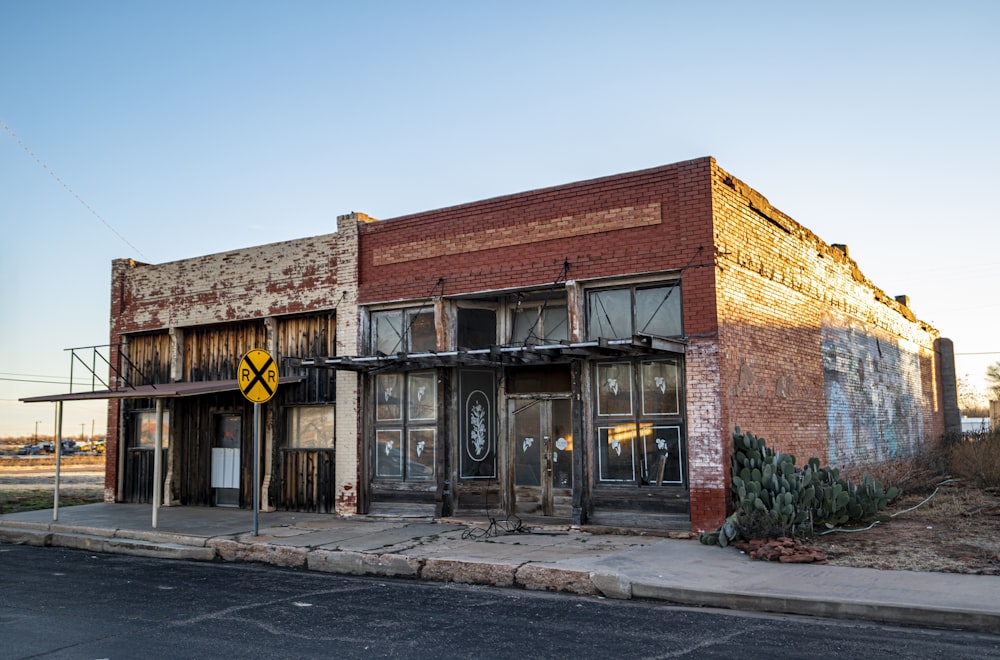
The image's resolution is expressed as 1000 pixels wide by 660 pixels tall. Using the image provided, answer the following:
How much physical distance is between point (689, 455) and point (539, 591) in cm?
372

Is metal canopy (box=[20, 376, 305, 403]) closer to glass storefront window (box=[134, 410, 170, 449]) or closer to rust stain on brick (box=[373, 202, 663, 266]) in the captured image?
glass storefront window (box=[134, 410, 170, 449])

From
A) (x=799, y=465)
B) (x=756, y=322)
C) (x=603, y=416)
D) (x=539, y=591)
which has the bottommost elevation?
(x=539, y=591)

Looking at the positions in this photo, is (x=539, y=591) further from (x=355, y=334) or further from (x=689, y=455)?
(x=355, y=334)

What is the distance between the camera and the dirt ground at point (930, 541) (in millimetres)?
9102

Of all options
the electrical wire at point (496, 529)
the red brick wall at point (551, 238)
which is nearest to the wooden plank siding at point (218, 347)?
the red brick wall at point (551, 238)

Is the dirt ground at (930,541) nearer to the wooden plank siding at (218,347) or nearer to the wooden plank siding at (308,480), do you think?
the wooden plank siding at (308,480)

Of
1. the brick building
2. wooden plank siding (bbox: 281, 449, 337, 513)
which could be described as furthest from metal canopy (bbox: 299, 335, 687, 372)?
wooden plank siding (bbox: 281, 449, 337, 513)

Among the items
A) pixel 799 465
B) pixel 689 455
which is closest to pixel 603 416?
A: pixel 689 455

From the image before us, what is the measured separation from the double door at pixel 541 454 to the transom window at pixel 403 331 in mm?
2013

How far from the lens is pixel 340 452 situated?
50.5ft

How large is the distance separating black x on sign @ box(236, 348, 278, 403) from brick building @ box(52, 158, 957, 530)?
4.67 ft

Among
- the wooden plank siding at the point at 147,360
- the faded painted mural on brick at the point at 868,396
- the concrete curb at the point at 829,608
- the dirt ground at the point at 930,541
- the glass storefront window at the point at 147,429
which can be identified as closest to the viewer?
the concrete curb at the point at 829,608

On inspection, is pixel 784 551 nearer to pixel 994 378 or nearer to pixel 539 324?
pixel 539 324

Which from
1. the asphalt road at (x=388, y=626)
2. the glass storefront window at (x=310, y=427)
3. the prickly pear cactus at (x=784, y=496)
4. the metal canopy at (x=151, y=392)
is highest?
the metal canopy at (x=151, y=392)
